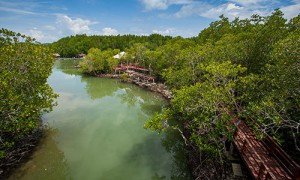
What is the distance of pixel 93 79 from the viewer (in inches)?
2057

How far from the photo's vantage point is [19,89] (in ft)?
55.4

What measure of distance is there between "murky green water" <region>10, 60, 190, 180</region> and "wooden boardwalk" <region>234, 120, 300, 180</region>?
5.57m

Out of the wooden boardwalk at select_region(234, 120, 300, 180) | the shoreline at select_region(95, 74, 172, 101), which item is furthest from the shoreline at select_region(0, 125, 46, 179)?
the shoreline at select_region(95, 74, 172, 101)

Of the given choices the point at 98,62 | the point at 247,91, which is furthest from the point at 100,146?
the point at 98,62

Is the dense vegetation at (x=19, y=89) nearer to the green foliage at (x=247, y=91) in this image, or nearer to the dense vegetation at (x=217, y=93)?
the dense vegetation at (x=217, y=93)

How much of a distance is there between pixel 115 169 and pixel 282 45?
12717 mm

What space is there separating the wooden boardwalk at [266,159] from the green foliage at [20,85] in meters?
12.9

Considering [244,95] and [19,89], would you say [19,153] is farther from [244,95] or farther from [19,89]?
[244,95]

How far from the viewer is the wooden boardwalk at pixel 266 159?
32.4ft

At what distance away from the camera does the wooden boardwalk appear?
9.86 metres

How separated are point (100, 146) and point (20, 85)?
25.3 feet

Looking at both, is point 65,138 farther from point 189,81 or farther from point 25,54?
point 189,81

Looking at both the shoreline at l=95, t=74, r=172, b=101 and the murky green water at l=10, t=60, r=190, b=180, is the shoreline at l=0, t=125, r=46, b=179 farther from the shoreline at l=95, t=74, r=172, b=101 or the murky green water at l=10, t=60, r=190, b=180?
the shoreline at l=95, t=74, r=172, b=101

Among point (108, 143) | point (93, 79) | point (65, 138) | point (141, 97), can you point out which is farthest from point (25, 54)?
point (93, 79)
